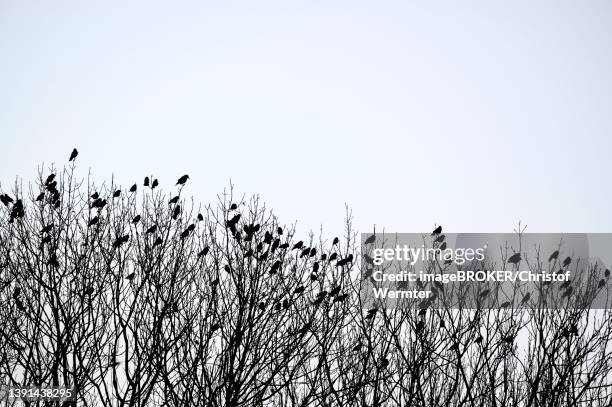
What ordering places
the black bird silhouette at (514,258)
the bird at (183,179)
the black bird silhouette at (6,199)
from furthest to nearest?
1. the black bird silhouette at (514,258)
2. the bird at (183,179)
3. the black bird silhouette at (6,199)

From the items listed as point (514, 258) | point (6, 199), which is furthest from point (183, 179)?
point (514, 258)

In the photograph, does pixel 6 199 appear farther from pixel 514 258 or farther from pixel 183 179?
pixel 514 258

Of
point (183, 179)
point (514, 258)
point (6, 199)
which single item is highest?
point (183, 179)

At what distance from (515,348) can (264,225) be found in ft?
15.8

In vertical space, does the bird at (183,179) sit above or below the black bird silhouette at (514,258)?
above

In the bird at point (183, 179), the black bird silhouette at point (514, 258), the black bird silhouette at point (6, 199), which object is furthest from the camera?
the black bird silhouette at point (514, 258)

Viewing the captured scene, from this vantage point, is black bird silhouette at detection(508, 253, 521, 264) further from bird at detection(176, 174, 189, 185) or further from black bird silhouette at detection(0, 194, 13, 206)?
black bird silhouette at detection(0, 194, 13, 206)

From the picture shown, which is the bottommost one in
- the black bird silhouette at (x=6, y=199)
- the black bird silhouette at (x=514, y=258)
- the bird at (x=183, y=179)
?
the black bird silhouette at (x=514, y=258)

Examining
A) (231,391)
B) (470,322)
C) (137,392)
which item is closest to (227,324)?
(231,391)

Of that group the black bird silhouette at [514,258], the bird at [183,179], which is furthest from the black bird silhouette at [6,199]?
the black bird silhouette at [514,258]

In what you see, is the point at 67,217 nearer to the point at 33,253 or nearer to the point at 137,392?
the point at 33,253

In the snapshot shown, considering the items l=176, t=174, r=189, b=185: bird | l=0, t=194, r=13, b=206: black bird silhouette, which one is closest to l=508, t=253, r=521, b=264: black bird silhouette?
l=176, t=174, r=189, b=185: bird

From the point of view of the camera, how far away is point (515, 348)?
10.8m

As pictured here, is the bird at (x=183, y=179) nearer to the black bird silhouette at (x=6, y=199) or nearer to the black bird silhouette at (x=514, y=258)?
the black bird silhouette at (x=6, y=199)
